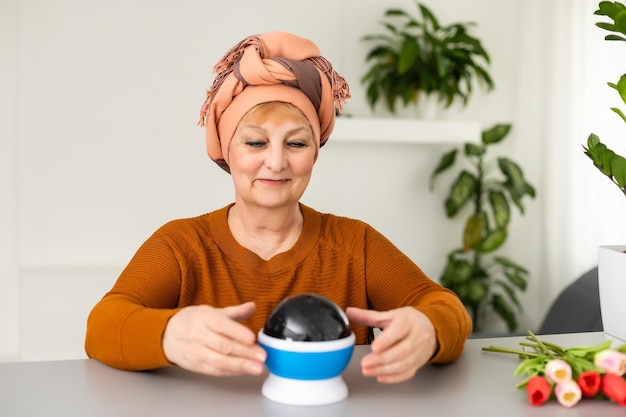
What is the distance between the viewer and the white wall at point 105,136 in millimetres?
3857

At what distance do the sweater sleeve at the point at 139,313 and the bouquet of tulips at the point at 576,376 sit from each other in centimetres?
55

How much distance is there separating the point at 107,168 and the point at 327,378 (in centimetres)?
320

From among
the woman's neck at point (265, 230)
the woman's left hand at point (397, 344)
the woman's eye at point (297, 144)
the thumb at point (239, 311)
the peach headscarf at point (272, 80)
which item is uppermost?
the peach headscarf at point (272, 80)

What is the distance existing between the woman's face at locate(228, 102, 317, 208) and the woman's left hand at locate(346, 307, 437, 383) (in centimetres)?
46

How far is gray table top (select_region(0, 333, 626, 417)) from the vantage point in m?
1.00

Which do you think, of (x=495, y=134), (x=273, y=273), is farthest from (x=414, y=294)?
(x=495, y=134)

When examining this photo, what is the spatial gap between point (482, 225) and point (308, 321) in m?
A: 3.56

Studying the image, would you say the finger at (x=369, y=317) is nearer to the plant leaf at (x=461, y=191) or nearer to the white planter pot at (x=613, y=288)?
the white planter pot at (x=613, y=288)

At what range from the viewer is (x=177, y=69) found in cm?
406

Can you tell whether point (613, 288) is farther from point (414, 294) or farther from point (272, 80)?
point (272, 80)

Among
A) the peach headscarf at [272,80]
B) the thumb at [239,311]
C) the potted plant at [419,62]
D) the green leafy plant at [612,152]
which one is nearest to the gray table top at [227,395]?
Answer: the thumb at [239,311]

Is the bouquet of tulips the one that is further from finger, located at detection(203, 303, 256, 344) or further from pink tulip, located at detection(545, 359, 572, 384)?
finger, located at detection(203, 303, 256, 344)

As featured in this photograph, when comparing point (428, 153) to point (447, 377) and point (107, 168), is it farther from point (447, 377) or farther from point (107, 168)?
point (447, 377)

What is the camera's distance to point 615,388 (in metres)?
1.06
